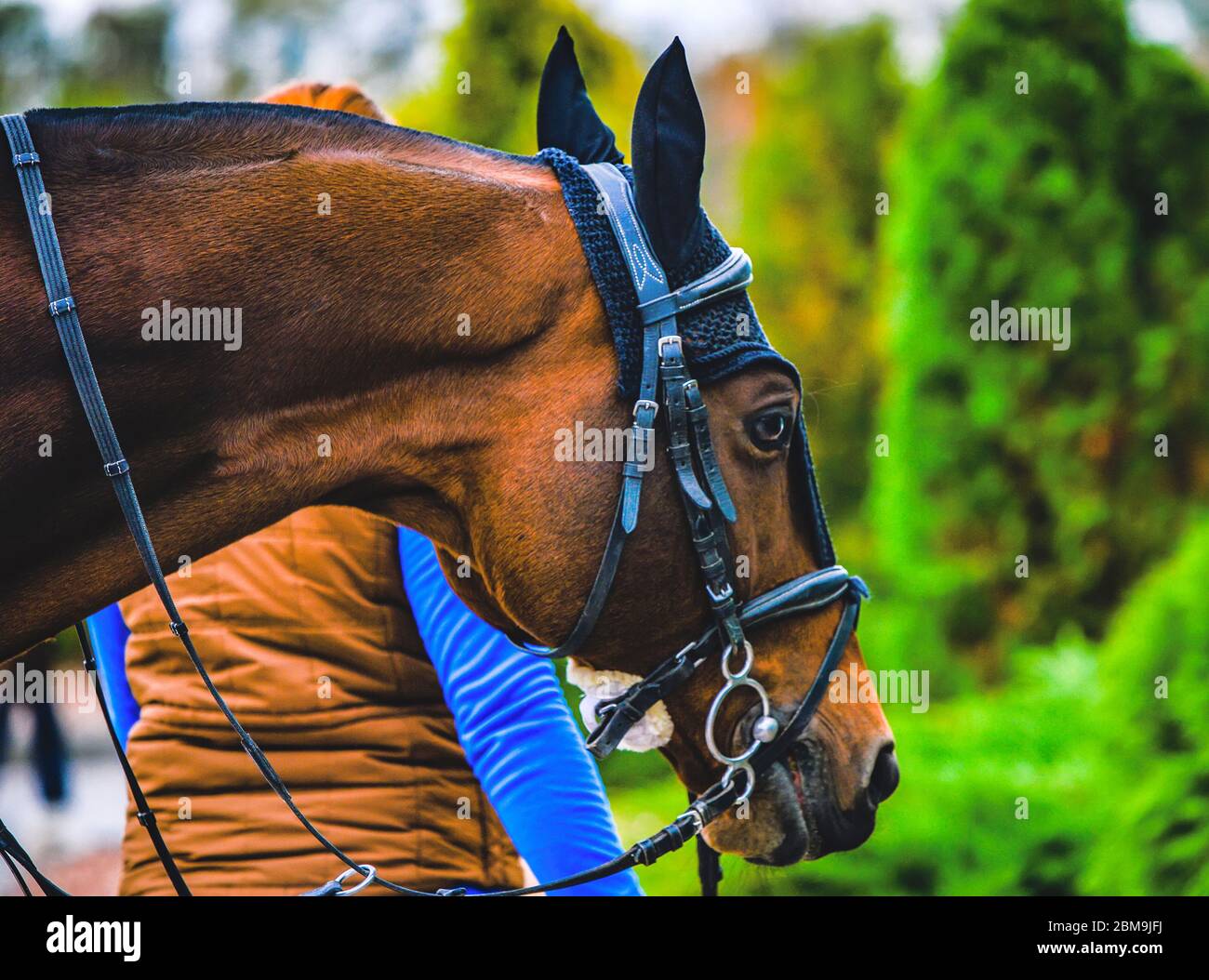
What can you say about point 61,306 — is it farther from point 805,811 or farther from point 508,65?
point 508,65

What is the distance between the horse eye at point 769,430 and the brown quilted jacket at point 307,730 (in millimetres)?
656

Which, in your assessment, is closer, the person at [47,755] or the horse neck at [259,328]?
the horse neck at [259,328]

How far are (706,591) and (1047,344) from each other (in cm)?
511

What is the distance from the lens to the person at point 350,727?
6.43 ft

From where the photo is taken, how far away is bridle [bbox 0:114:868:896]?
5.74 ft

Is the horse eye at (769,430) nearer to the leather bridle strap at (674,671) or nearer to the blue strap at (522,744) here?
the leather bridle strap at (674,671)

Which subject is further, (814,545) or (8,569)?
(814,545)

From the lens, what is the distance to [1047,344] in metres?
6.39

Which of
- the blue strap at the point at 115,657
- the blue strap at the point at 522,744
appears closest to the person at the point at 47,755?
the blue strap at the point at 115,657

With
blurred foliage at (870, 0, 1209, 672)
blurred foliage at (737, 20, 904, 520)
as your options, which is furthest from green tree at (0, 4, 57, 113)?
blurred foliage at (870, 0, 1209, 672)

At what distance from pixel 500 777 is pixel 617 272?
812 millimetres

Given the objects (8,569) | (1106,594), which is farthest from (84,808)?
(8,569)
